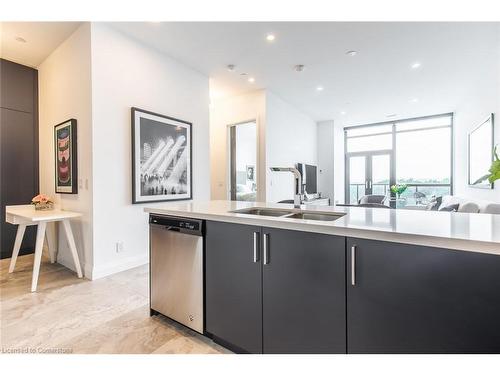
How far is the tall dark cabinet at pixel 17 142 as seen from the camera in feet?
11.1

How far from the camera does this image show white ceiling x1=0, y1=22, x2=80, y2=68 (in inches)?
108

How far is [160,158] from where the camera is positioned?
3.28 metres

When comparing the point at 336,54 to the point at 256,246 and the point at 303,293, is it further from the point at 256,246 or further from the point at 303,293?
the point at 303,293

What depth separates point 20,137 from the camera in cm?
351

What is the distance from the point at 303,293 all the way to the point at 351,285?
0.24 meters

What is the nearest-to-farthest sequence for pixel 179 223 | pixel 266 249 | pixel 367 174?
pixel 266 249
pixel 179 223
pixel 367 174

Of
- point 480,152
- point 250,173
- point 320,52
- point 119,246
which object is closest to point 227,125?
point 250,173

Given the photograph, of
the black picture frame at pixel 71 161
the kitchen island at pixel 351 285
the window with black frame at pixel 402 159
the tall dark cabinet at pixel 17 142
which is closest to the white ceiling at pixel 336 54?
the black picture frame at pixel 71 161

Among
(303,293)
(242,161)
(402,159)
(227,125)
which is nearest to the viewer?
(303,293)

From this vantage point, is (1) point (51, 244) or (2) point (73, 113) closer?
(2) point (73, 113)

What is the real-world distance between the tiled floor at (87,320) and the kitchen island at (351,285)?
370 mm

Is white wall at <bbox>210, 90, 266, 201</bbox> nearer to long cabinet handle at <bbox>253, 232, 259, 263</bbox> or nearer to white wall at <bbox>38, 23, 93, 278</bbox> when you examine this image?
white wall at <bbox>38, 23, 93, 278</bbox>

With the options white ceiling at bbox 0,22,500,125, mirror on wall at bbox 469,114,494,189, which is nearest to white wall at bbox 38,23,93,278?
white ceiling at bbox 0,22,500,125
